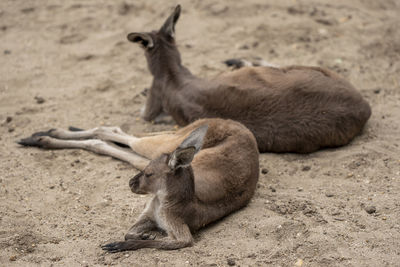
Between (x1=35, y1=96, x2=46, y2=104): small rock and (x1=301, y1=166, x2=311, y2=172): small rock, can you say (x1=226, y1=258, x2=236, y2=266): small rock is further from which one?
(x1=35, y1=96, x2=46, y2=104): small rock

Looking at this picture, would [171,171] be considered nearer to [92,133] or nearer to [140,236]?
[140,236]

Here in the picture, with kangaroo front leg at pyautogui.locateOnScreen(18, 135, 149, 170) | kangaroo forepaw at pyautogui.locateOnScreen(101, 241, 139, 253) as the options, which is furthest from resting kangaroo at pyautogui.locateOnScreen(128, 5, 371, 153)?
kangaroo forepaw at pyautogui.locateOnScreen(101, 241, 139, 253)

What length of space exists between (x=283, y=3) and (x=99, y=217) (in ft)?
18.1

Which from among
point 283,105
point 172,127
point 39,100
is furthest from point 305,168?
point 39,100

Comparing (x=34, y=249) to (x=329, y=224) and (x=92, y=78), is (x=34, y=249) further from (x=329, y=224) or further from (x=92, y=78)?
(x=92, y=78)

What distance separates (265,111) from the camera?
5.20 m

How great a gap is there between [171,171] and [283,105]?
1844 millimetres

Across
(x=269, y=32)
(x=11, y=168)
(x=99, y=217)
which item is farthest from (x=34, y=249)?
(x=269, y=32)

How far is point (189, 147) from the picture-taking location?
3533mm

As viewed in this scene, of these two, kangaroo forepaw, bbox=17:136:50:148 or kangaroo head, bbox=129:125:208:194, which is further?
kangaroo forepaw, bbox=17:136:50:148

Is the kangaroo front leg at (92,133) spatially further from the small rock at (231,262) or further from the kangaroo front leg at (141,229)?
the small rock at (231,262)

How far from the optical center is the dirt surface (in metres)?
3.69

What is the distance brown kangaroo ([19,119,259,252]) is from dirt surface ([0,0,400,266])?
11cm

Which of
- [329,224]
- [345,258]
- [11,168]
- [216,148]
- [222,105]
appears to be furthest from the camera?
[222,105]
